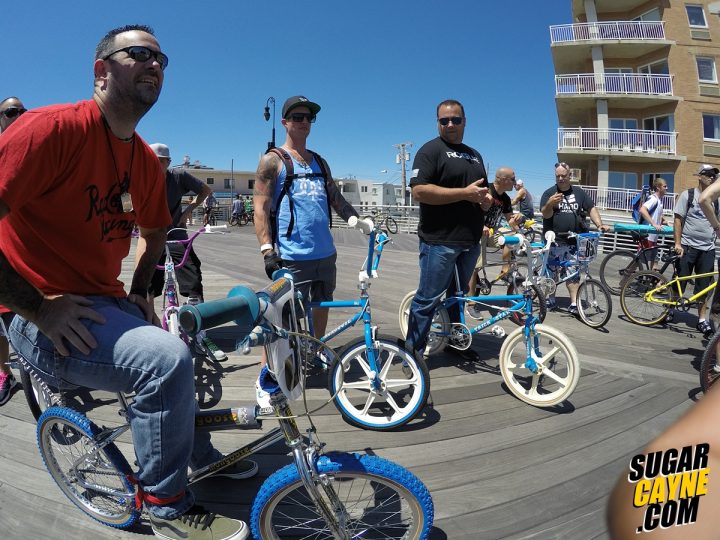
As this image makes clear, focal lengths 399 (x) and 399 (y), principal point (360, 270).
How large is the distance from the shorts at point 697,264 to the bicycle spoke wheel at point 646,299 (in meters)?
0.25

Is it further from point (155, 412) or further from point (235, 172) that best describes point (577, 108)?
point (235, 172)

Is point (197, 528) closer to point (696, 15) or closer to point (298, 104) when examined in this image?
point (298, 104)

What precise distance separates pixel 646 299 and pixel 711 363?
247 centimetres

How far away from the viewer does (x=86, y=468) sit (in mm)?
1968

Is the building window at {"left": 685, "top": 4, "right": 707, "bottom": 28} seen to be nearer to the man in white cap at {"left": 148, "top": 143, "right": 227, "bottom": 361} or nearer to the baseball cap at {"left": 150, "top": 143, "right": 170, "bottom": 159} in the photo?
the man in white cap at {"left": 148, "top": 143, "right": 227, "bottom": 361}

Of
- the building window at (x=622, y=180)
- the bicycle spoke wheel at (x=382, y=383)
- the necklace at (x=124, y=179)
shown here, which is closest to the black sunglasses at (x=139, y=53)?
the necklace at (x=124, y=179)

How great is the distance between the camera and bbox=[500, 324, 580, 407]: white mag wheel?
3141 millimetres

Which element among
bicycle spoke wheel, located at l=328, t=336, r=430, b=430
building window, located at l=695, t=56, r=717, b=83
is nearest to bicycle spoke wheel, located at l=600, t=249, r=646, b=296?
bicycle spoke wheel, located at l=328, t=336, r=430, b=430

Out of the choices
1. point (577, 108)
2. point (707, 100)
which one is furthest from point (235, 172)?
point (707, 100)

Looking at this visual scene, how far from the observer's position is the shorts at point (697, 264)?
5184mm

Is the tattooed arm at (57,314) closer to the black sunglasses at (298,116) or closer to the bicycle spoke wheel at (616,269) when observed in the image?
the black sunglasses at (298,116)

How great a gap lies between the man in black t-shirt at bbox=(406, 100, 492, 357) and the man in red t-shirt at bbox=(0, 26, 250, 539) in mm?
2165

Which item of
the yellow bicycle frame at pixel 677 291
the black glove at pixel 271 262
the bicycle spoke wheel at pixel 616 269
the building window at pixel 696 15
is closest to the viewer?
the black glove at pixel 271 262

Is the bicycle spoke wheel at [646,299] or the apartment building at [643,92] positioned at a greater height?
the apartment building at [643,92]
